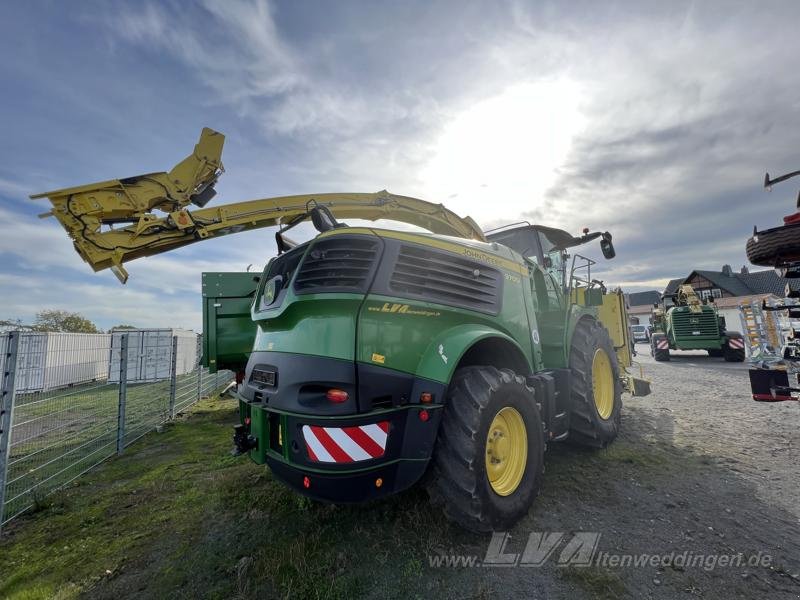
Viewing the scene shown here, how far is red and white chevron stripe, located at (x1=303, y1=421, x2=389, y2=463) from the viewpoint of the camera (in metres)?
2.13

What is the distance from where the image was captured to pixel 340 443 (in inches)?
84.3

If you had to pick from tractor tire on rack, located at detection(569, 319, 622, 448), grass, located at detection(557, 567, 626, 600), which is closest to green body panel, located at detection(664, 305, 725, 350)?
tractor tire on rack, located at detection(569, 319, 622, 448)

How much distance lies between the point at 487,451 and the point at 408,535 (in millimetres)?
817

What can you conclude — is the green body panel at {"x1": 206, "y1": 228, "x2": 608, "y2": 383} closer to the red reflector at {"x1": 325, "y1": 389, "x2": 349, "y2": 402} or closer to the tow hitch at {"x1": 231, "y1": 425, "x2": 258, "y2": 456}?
the red reflector at {"x1": 325, "y1": 389, "x2": 349, "y2": 402}

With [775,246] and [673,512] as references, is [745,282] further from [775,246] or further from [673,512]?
[673,512]

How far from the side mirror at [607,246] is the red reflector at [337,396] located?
4.22m

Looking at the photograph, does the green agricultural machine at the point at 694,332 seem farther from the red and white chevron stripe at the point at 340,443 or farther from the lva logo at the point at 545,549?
the red and white chevron stripe at the point at 340,443

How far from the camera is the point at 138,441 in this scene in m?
5.85

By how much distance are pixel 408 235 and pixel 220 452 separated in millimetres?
4122

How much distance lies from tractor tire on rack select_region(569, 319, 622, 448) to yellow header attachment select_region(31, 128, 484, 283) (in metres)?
2.33

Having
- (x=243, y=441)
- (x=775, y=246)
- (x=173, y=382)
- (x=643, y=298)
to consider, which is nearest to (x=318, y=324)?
(x=243, y=441)

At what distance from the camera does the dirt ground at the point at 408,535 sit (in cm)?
219

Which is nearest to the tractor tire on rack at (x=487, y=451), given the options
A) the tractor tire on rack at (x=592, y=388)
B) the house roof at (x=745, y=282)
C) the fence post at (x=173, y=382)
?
the tractor tire on rack at (x=592, y=388)

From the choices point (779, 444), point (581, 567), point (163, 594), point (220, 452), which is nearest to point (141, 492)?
point (220, 452)
